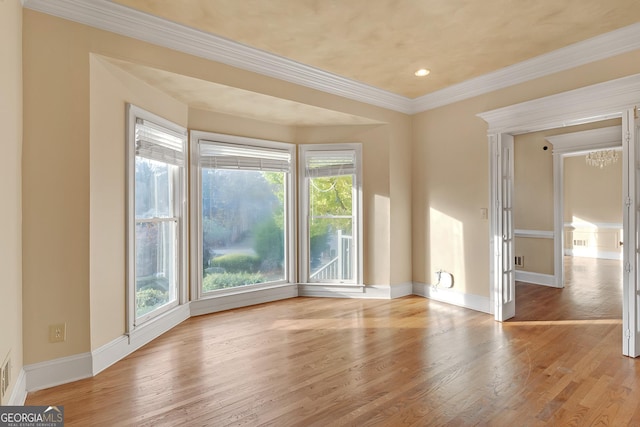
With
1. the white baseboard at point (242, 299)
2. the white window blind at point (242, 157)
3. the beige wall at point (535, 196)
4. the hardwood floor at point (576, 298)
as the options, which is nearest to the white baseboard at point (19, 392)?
the white baseboard at point (242, 299)

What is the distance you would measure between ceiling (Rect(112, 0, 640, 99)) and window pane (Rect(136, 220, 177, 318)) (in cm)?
200

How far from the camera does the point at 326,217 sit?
500 centimetres

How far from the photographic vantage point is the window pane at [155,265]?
3312 mm

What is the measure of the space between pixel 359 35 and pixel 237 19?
1079 millimetres

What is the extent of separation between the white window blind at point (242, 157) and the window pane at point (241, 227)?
4.3 inches

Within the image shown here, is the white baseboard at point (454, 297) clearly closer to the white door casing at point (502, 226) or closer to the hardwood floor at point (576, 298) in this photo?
the white door casing at point (502, 226)

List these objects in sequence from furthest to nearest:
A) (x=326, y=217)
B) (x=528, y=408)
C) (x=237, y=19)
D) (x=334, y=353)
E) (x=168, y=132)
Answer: (x=326, y=217) < (x=168, y=132) < (x=334, y=353) < (x=237, y=19) < (x=528, y=408)

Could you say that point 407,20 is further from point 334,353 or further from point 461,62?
point 334,353

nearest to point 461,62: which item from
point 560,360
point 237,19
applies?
point 237,19

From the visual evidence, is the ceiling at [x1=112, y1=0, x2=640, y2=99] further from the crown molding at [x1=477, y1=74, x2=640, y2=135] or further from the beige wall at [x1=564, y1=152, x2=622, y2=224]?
the beige wall at [x1=564, y1=152, x2=622, y2=224]

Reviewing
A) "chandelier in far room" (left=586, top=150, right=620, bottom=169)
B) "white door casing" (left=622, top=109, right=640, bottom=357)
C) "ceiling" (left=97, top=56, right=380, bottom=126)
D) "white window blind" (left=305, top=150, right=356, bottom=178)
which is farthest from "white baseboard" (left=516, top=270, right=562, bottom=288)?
"ceiling" (left=97, top=56, right=380, bottom=126)

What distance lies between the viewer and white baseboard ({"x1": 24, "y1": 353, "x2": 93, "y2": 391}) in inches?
94.4

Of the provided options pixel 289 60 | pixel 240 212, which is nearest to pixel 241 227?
pixel 240 212

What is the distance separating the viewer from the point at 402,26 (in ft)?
9.64
